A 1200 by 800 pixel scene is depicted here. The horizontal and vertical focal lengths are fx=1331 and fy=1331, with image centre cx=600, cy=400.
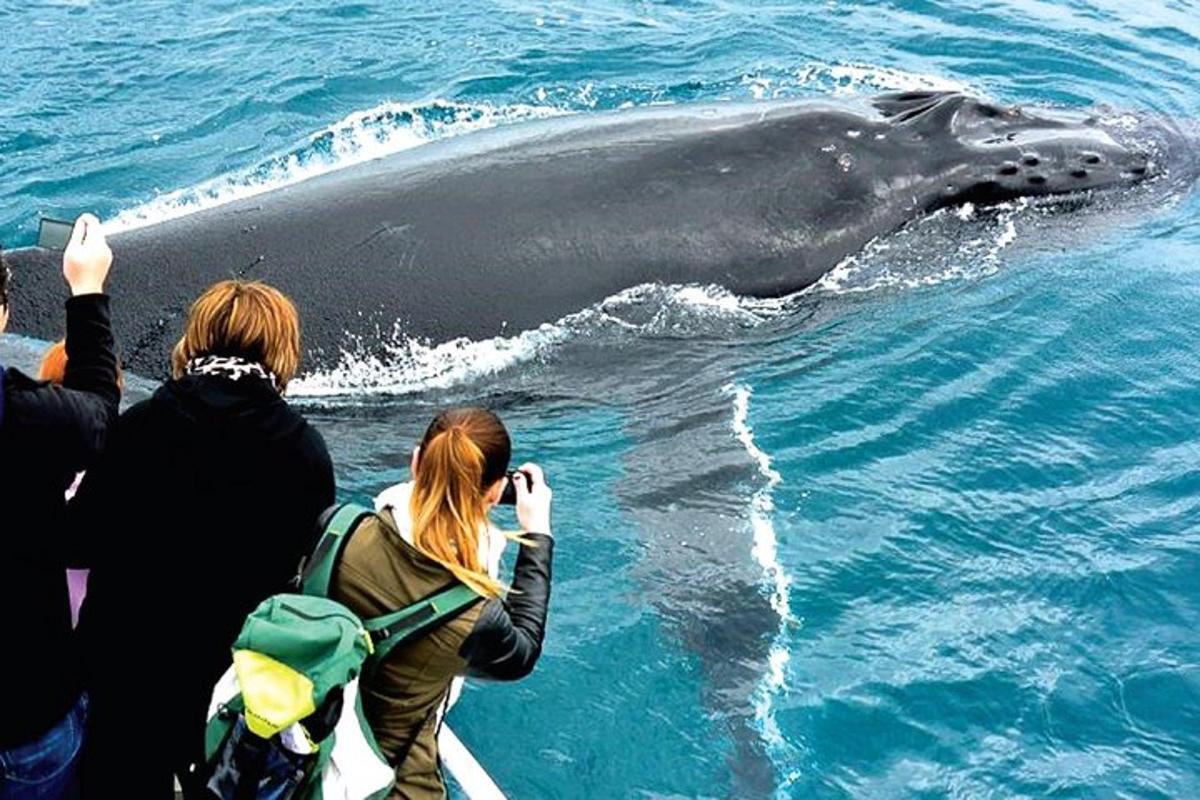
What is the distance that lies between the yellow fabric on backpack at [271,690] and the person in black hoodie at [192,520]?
0.74 m

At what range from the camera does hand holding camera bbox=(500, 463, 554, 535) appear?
5.18m

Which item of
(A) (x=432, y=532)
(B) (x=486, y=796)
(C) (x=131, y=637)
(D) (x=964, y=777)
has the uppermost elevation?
(A) (x=432, y=532)

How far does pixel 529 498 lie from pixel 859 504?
430 centimetres

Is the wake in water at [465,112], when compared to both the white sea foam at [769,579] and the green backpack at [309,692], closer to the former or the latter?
the white sea foam at [769,579]

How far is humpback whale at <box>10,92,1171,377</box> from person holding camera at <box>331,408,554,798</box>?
4918 millimetres

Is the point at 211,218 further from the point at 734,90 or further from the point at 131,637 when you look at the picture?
the point at 734,90

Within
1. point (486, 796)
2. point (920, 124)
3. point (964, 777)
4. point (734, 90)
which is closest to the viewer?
point (486, 796)

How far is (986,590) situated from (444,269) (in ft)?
14.5

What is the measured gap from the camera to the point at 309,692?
4.23 m

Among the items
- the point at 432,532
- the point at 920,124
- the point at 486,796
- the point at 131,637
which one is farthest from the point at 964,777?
the point at 920,124

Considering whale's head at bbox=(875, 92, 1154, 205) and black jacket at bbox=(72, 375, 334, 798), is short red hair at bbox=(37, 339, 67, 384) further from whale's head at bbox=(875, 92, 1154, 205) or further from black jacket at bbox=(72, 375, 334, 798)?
whale's head at bbox=(875, 92, 1154, 205)

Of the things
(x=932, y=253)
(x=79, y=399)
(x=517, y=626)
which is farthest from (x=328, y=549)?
(x=932, y=253)

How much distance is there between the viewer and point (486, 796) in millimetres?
5312

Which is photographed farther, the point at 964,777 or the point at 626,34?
the point at 626,34
